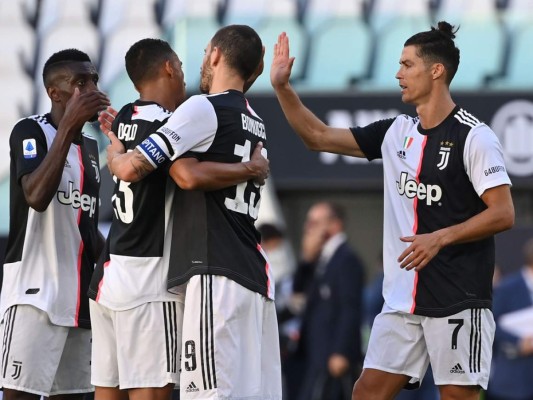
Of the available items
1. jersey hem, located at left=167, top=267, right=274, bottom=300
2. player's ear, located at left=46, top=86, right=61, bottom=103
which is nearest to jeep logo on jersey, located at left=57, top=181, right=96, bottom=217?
player's ear, located at left=46, top=86, right=61, bottom=103

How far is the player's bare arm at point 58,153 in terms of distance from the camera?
5969 millimetres

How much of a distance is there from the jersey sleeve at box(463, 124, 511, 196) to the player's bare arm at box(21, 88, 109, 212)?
183cm

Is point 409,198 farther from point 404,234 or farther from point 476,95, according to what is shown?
point 476,95

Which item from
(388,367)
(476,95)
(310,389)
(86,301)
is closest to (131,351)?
(86,301)

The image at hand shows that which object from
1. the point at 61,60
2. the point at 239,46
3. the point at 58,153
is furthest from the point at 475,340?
the point at 61,60

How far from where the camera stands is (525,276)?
1155 centimetres

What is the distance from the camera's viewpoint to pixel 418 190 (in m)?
6.12

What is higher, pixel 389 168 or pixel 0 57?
pixel 0 57

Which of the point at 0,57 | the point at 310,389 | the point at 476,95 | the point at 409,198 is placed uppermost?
the point at 0,57

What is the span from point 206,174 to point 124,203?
463 mm

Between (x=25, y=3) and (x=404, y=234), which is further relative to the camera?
(x=25, y=3)

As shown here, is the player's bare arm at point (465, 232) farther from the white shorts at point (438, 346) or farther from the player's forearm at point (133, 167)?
the player's forearm at point (133, 167)

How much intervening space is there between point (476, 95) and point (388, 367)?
24.8ft

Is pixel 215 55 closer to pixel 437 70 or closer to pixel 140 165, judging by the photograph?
pixel 140 165
